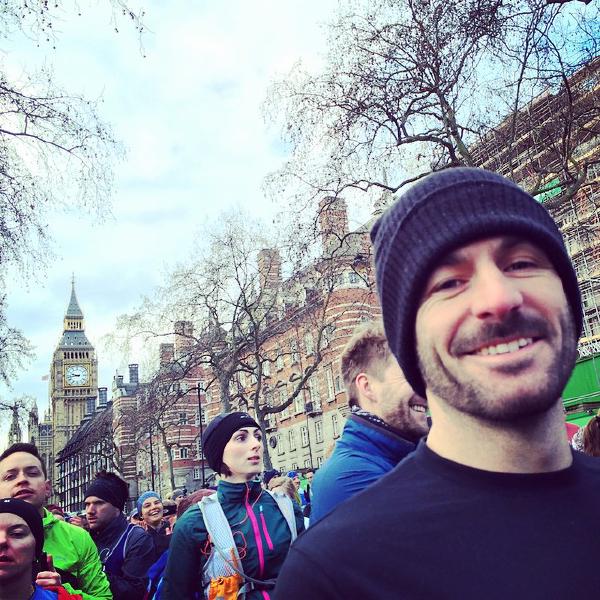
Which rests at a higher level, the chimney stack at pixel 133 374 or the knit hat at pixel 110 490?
the chimney stack at pixel 133 374

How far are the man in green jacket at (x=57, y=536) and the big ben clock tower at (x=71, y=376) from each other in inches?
6320

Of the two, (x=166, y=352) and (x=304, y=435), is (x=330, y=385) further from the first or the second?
(x=166, y=352)

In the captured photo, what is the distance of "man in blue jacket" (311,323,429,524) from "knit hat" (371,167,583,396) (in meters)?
1.17

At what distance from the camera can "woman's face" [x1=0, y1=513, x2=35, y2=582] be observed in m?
3.14

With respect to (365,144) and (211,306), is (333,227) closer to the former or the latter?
(365,144)

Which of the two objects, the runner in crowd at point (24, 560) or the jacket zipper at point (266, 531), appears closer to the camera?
the runner in crowd at point (24, 560)

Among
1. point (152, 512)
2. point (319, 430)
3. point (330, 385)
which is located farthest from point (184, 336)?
point (319, 430)

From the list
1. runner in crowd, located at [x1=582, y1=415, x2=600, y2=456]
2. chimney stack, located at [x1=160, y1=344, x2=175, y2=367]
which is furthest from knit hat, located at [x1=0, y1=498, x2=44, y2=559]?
chimney stack, located at [x1=160, y1=344, x2=175, y2=367]

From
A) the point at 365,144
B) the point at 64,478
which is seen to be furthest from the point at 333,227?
the point at 64,478

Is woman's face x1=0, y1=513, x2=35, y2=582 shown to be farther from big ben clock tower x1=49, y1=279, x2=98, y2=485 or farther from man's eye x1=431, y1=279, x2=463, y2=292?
big ben clock tower x1=49, y1=279, x2=98, y2=485

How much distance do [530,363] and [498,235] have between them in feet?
0.86

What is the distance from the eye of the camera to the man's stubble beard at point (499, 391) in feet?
3.94

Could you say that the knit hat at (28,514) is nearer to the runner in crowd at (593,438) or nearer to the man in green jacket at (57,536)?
the man in green jacket at (57,536)

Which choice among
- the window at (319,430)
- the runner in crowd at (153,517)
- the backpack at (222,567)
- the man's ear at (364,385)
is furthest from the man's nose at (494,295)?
the window at (319,430)
